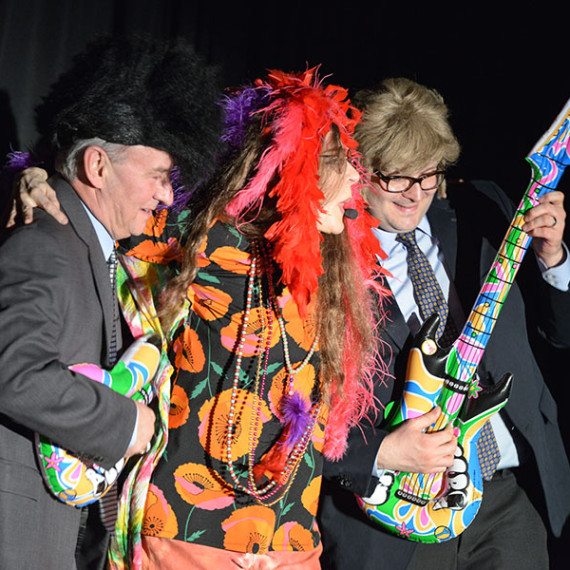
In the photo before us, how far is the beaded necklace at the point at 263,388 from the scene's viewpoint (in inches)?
64.2

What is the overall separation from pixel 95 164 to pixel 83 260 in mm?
204

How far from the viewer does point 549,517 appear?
202 centimetres

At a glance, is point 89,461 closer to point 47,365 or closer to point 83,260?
point 47,365

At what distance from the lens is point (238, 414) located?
1643 mm

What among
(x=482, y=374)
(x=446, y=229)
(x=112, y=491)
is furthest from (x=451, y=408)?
(x=112, y=491)

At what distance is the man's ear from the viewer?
1.50 meters

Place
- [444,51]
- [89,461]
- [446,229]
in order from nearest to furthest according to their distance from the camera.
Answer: [89,461] → [446,229] → [444,51]

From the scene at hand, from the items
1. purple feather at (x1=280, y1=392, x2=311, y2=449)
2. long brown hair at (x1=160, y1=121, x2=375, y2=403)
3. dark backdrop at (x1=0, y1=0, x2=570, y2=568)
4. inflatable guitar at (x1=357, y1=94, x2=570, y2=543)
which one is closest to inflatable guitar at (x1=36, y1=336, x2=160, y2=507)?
long brown hair at (x1=160, y1=121, x2=375, y2=403)

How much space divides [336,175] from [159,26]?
1113 mm

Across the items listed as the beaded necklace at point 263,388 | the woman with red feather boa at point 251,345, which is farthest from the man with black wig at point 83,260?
the beaded necklace at point 263,388

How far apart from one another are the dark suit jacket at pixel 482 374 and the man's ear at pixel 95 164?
2.68 feet

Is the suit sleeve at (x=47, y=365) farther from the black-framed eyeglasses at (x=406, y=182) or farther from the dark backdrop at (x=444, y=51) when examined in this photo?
the dark backdrop at (x=444, y=51)

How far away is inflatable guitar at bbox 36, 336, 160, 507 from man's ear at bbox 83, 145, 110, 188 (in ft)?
1.17

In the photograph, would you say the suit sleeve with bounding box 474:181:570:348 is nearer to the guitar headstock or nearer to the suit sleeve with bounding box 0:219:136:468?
the guitar headstock
